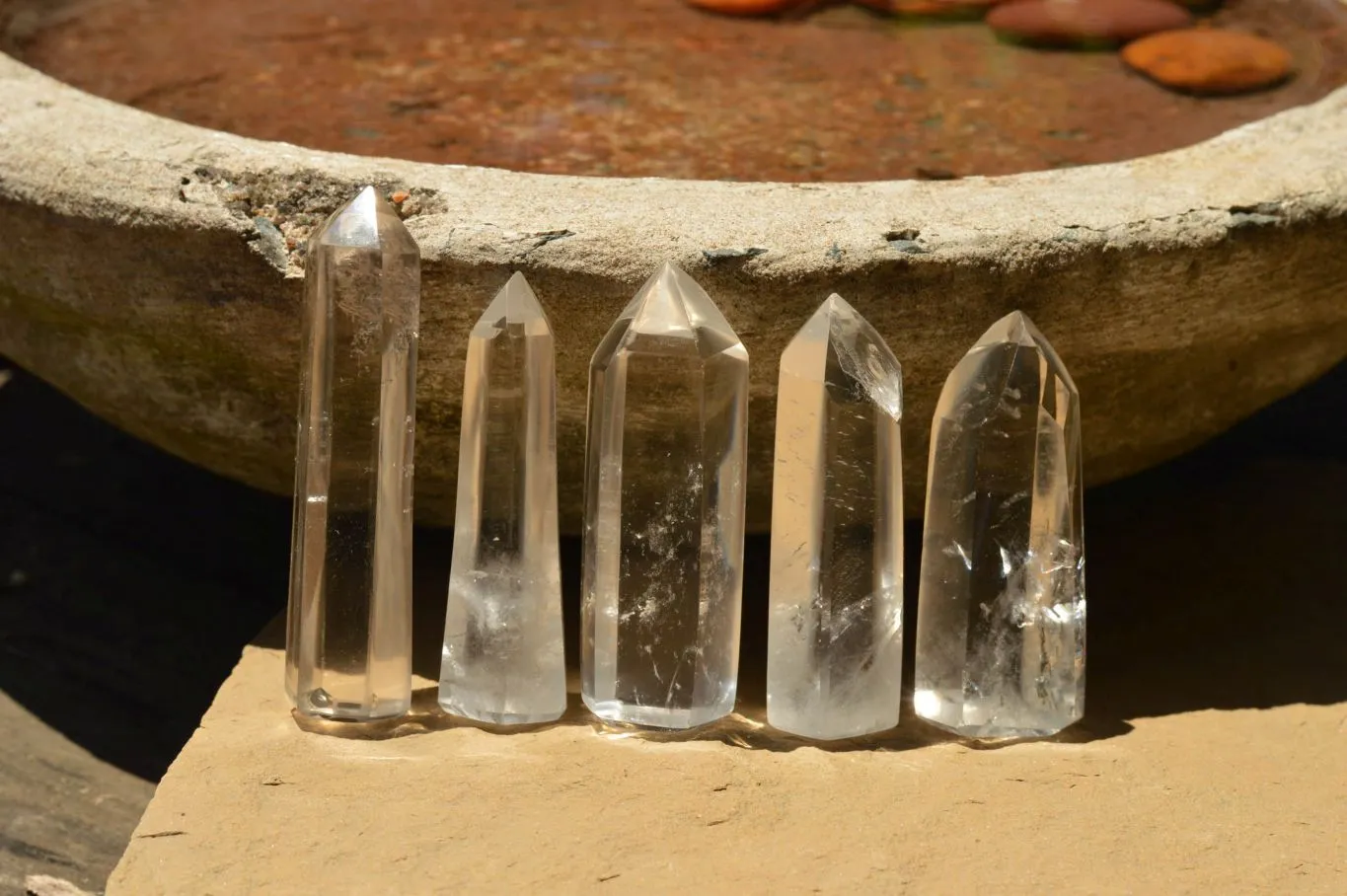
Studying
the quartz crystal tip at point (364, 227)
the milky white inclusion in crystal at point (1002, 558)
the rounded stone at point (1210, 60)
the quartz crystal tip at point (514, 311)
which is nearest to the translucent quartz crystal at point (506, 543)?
the quartz crystal tip at point (514, 311)

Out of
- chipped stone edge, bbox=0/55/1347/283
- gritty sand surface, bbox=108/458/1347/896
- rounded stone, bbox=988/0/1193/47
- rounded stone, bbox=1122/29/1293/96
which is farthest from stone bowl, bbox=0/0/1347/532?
rounded stone, bbox=988/0/1193/47

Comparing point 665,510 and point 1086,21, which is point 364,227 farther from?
point 1086,21

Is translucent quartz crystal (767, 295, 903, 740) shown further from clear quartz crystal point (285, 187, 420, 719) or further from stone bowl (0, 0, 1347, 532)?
clear quartz crystal point (285, 187, 420, 719)

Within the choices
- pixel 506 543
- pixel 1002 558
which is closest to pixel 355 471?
pixel 506 543

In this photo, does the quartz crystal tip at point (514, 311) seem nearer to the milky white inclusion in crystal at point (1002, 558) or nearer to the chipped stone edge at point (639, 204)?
the chipped stone edge at point (639, 204)

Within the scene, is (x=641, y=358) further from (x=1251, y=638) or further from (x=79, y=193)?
(x=1251, y=638)

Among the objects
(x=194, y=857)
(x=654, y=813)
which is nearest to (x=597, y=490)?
(x=654, y=813)
